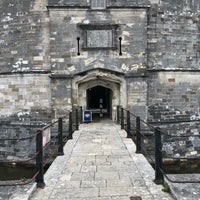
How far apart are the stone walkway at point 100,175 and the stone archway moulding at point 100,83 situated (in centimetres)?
397

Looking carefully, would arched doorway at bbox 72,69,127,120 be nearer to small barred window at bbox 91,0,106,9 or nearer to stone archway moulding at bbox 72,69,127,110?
stone archway moulding at bbox 72,69,127,110

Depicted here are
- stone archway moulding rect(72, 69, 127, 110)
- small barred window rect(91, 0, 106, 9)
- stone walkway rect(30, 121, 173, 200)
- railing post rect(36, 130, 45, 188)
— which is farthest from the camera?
stone archway moulding rect(72, 69, 127, 110)

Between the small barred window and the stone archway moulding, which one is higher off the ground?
the small barred window

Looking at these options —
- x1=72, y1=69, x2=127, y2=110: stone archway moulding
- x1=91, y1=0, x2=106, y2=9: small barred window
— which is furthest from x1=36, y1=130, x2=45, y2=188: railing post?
x1=91, y1=0, x2=106, y2=9: small barred window

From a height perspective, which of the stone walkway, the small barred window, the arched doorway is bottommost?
the stone walkway

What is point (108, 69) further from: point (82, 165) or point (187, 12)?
point (82, 165)

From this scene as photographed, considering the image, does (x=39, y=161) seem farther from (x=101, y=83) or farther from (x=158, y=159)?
(x=101, y=83)

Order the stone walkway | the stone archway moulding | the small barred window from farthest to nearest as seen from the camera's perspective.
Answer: the stone archway moulding, the small barred window, the stone walkway

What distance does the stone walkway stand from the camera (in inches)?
155

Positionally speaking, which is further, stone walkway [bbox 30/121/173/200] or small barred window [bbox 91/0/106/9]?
small barred window [bbox 91/0/106/9]

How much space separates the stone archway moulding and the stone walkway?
397 cm

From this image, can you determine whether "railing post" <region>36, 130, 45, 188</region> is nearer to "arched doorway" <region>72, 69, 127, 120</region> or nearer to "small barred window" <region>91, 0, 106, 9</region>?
"arched doorway" <region>72, 69, 127, 120</region>

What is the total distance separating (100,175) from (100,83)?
23.5 feet

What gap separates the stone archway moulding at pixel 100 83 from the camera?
11047 mm
